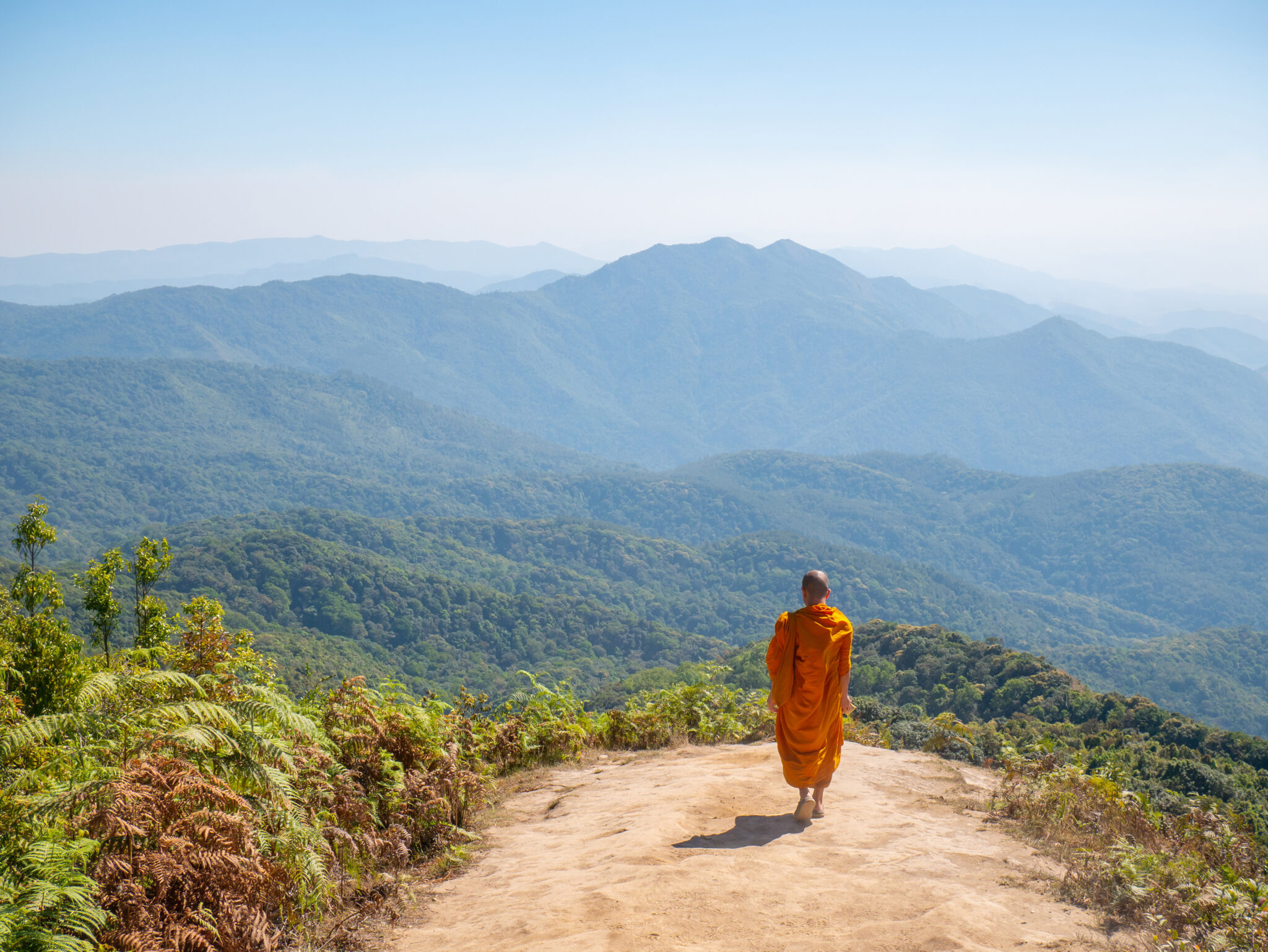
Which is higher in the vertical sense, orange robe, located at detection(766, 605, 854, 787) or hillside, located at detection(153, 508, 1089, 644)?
orange robe, located at detection(766, 605, 854, 787)


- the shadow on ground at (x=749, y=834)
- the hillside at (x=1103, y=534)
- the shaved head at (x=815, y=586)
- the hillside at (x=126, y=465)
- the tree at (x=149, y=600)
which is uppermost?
the shaved head at (x=815, y=586)

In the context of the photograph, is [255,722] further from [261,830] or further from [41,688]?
[41,688]

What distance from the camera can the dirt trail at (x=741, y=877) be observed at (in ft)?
13.3

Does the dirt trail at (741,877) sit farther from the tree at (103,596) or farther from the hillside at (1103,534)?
the hillside at (1103,534)

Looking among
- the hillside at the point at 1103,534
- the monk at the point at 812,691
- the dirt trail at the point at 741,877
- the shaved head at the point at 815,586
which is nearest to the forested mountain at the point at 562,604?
the dirt trail at the point at 741,877

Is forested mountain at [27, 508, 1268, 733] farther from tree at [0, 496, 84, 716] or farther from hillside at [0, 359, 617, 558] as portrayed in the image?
hillside at [0, 359, 617, 558]

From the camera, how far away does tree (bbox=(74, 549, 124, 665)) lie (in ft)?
29.8

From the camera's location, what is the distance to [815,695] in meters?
6.04

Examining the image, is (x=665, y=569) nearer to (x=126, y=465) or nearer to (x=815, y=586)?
(x=126, y=465)

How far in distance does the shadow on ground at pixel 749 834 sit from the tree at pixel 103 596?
720 cm

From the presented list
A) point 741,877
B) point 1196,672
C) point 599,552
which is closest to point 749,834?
point 741,877

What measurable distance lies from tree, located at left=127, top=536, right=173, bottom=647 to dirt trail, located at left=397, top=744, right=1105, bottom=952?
484 centimetres

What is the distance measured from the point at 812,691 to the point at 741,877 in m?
1.68

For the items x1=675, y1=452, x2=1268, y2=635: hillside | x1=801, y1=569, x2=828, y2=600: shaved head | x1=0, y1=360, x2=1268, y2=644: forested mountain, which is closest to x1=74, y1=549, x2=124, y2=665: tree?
x1=801, y1=569, x2=828, y2=600: shaved head
